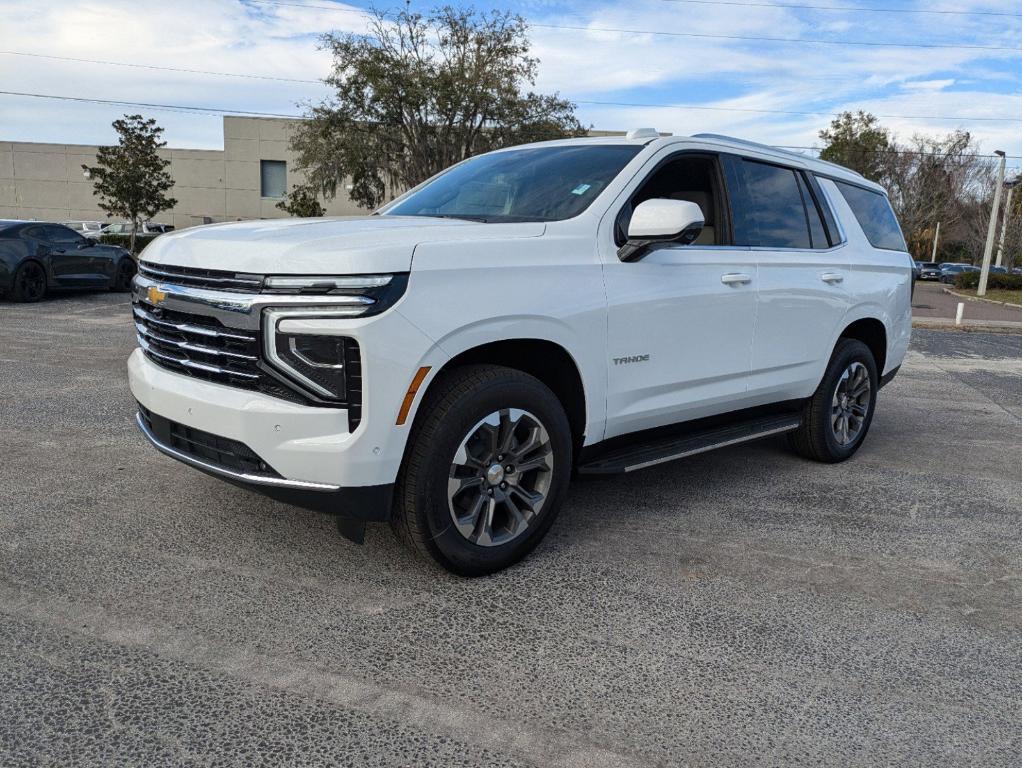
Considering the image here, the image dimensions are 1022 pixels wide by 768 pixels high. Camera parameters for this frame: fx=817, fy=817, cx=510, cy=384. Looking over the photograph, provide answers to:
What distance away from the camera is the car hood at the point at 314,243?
Answer: 289 cm

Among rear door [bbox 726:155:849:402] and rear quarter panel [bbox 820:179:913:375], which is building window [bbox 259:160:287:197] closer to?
rear quarter panel [bbox 820:179:913:375]

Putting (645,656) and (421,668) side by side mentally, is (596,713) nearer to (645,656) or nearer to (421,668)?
(645,656)

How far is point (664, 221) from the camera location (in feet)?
11.7

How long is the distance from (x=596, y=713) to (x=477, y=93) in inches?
1316

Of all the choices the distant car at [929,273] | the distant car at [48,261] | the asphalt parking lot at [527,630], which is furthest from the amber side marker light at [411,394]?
the distant car at [929,273]

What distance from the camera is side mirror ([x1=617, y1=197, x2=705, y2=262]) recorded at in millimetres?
3551

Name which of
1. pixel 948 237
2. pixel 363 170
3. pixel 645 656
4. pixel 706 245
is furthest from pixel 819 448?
pixel 948 237

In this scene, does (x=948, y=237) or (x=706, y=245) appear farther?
(x=948, y=237)

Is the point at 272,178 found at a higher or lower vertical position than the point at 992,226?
higher

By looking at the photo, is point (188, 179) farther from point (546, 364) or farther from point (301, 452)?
point (301, 452)

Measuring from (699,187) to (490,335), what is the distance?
1.91 metres

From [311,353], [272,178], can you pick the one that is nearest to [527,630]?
[311,353]

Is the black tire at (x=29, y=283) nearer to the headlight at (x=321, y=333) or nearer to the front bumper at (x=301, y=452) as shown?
the front bumper at (x=301, y=452)

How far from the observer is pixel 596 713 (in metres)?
2.54
